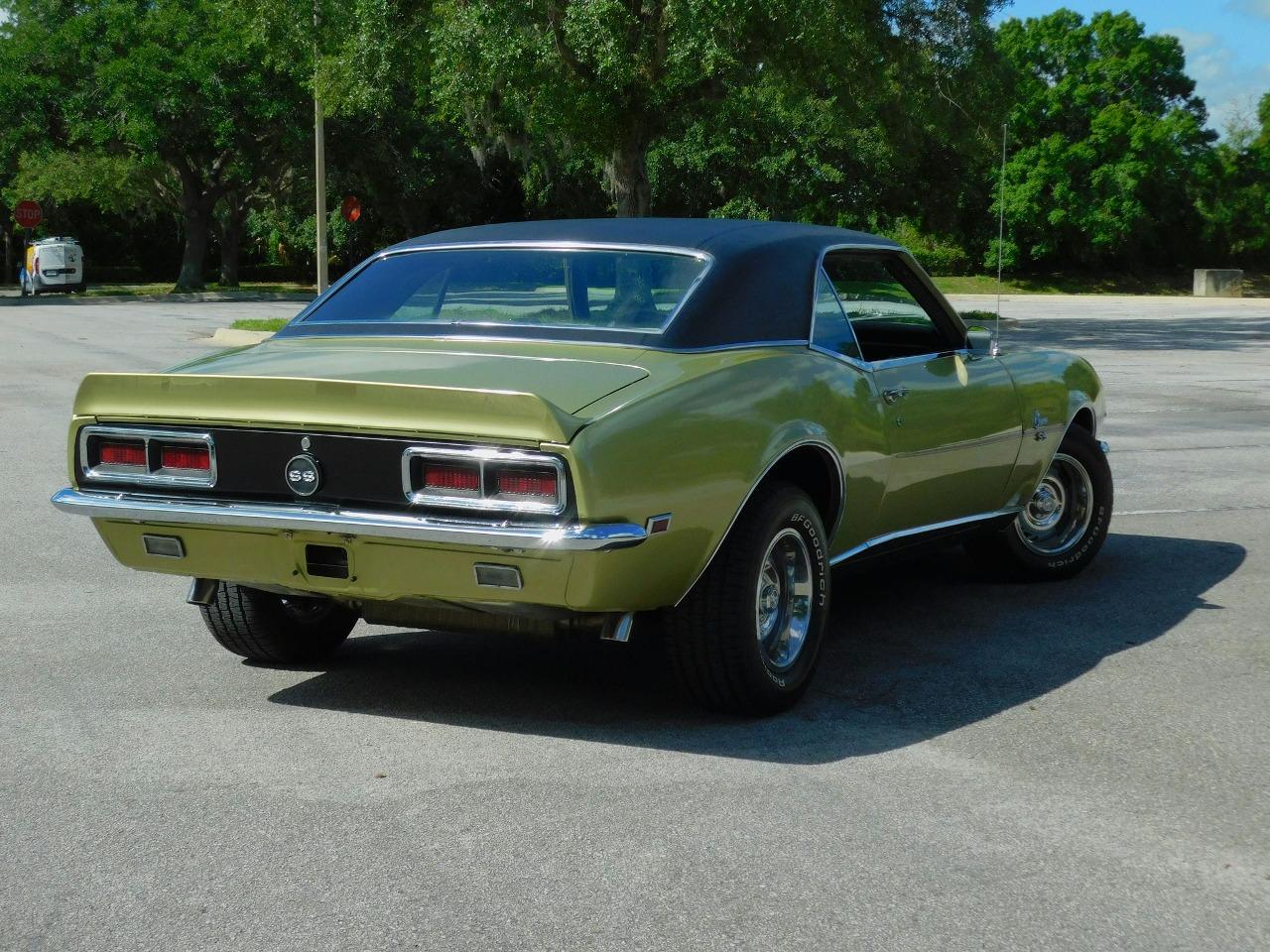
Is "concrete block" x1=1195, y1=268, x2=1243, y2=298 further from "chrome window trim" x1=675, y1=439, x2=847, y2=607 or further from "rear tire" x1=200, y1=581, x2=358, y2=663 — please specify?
"rear tire" x1=200, y1=581, x2=358, y2=663

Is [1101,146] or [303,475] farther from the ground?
[1101,146]

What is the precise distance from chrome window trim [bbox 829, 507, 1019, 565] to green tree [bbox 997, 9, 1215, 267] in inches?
2193

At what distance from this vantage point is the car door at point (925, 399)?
5750 mm

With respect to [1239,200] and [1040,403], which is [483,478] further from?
[1239,200]

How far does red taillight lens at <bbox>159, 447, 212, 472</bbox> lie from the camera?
15.3 feet

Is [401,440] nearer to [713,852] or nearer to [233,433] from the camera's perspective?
[233,433]

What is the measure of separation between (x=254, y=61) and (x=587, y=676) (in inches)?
1665

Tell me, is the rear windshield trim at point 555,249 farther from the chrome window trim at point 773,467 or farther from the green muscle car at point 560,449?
the chrome window trim at point 773,467

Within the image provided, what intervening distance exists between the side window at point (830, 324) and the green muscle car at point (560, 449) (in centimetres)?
1

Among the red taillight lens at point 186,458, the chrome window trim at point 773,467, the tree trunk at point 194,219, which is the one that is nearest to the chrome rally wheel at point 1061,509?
the chrome window trim at point 773,467

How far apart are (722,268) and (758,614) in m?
1.18

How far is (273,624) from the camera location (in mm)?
5469

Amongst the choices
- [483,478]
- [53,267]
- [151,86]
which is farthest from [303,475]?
[53,267]

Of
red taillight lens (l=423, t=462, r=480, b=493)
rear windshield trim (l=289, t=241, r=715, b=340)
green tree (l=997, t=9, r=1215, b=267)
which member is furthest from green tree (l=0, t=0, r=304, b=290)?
red taillight lens (l=423, t=462, r=480, b=493)
